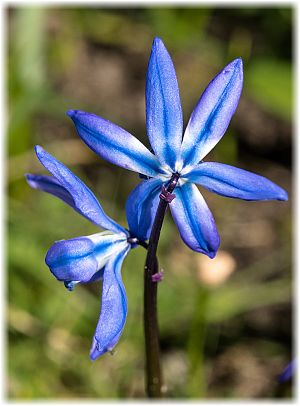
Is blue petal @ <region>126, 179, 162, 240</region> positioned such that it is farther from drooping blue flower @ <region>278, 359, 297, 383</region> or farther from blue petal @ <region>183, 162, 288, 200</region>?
drooping blue flower @ <region>278, 359, 297, 383</region>

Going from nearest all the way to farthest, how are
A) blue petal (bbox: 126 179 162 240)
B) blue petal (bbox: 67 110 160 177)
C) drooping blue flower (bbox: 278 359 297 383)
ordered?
blue petal (bbox: 67 110 160 177) < blue petal (bbox: 126 179 162 240) < drooping blue flower (bbox: 278 359 297 383)

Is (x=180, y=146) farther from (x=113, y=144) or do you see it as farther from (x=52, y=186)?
(x=52, y=186)

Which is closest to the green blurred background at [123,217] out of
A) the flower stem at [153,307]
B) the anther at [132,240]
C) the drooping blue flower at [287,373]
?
the drooping blue flower at [287,373]

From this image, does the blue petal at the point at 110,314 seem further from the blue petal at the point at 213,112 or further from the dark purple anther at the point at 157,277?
the blue petal at the point at 213,112

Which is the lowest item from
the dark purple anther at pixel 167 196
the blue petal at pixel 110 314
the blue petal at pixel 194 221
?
the blue petal at pixel 110 314

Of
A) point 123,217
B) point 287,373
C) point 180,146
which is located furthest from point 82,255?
point 123,217

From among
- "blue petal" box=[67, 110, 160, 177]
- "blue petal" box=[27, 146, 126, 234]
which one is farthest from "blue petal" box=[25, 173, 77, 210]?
"blue petal" box=[67, 110, 160, 177]
